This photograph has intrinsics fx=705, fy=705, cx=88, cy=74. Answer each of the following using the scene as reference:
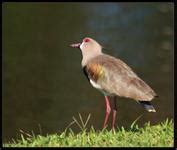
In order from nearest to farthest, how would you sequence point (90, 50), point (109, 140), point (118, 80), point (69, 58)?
point (109, 140) < point (118, 80) < point (90, 50) < point (69, 58)

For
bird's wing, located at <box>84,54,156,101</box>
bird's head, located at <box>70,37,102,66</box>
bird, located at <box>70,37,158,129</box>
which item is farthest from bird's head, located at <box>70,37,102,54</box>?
bird's wing, located at <box>84,54,156,101</box>

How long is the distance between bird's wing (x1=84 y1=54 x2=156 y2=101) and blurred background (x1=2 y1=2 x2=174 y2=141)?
22.0ft

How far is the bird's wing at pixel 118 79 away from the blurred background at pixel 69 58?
670 centimetres

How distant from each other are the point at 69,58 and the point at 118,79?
14896mm

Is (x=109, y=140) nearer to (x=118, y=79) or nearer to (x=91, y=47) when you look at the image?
(x=118, y=79)

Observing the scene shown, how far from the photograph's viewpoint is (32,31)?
26.5 metres

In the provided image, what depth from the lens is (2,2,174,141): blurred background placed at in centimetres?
1802

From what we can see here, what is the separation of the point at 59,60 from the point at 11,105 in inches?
159

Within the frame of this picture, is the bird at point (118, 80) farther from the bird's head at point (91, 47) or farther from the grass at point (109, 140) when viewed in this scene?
the grass at point (109, 140)

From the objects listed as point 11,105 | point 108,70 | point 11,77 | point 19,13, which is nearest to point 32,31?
point 19,13

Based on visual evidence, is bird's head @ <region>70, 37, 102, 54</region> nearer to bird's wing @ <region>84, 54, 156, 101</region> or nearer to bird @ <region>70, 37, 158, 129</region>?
bird @ <region>70, 37, 158, 129</region>

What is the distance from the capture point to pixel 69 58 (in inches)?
889

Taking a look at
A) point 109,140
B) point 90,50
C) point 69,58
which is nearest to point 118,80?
point 90,50

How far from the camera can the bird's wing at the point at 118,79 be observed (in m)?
7.60
